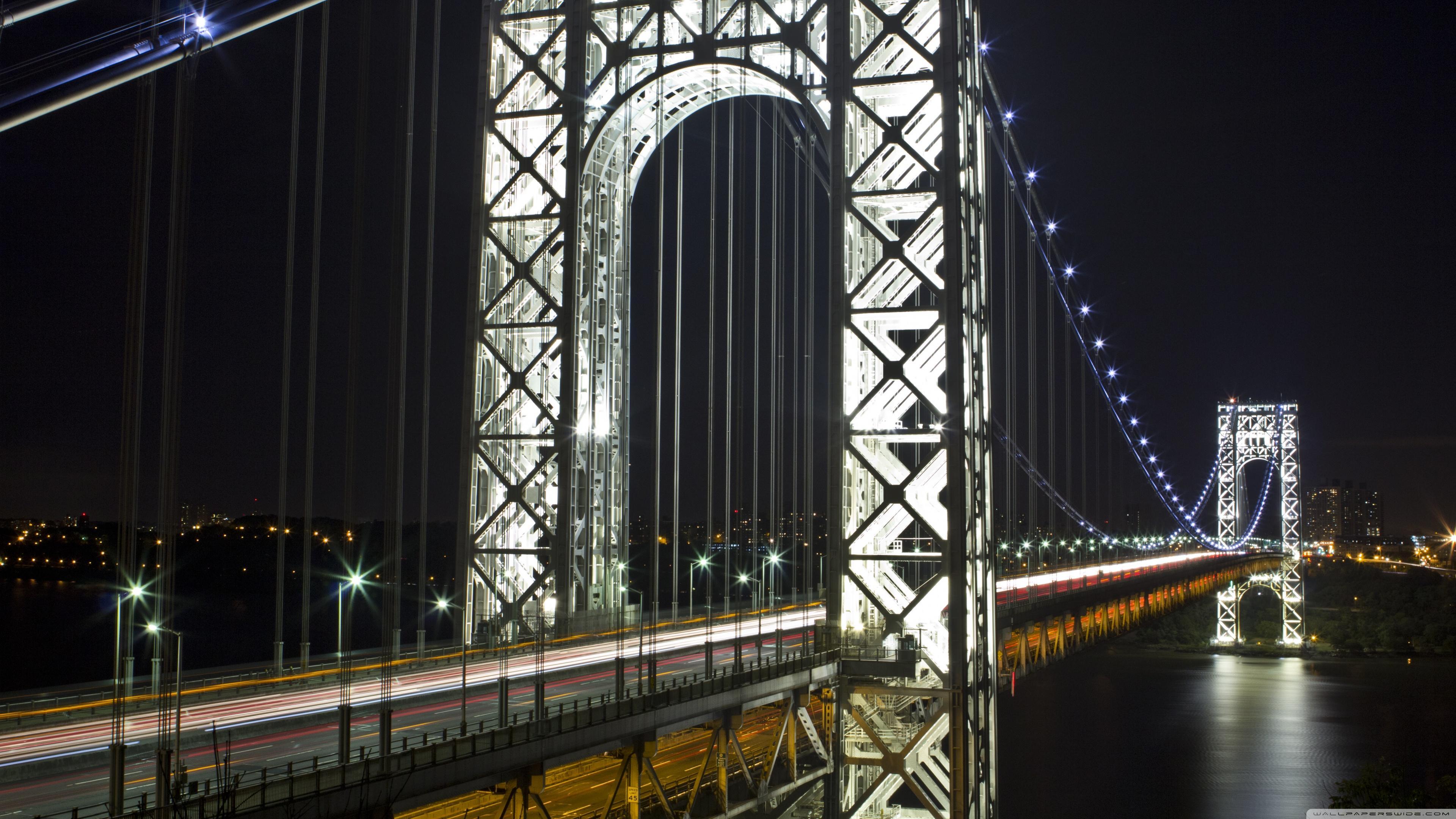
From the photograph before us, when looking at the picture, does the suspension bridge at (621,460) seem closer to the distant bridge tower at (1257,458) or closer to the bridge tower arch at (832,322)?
the bridge tower arch at (832,322)

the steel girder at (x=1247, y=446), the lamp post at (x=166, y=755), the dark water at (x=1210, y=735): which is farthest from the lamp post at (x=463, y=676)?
the steel girder at (x=1247, y=446)

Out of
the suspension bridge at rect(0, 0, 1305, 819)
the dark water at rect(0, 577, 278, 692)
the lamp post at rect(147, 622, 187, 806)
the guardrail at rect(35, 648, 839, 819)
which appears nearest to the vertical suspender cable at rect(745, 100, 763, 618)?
the suspension bridge at rect(0, 0, 1305, 819)

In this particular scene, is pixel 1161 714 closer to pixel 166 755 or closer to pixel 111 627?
pixel 166 755

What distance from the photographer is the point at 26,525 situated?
36125 millimetres

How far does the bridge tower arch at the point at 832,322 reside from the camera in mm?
20453

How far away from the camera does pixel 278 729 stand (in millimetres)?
12664

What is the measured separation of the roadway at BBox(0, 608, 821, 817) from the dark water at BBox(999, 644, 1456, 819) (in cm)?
2126

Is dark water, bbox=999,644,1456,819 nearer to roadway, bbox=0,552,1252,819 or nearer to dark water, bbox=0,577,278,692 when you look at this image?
roadway, bbox=0,552,1252,819

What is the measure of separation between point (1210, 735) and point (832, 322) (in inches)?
1407

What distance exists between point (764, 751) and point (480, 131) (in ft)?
42.7

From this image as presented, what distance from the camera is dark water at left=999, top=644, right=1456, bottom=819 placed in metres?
37.3

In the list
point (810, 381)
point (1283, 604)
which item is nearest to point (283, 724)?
point (810, 381)

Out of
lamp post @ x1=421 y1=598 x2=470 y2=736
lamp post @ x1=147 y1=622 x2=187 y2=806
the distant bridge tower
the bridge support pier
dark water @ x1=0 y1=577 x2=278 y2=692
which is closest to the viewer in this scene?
lamp post @ x1=147 y1=622 x2=187 y2=806

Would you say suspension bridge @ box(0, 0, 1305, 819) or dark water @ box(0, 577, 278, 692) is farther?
dark water @ box(0, 577, 278, 692)
